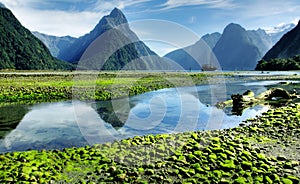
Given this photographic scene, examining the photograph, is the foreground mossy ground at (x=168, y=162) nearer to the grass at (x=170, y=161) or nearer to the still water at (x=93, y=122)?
the grass at (x=170, y=161)

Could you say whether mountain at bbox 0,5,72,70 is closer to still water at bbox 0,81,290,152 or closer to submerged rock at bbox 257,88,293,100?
still water at bbox 0,81,290,152

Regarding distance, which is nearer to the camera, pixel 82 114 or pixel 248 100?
pixel 82 114

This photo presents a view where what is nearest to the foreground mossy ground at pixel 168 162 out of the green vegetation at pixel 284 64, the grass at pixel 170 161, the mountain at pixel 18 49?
the grass at pixel 170 161

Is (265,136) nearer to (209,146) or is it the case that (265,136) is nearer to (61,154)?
(209,146)

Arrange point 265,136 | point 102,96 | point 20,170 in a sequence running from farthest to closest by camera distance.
→ point 102,96, point 265,136, point 20,170

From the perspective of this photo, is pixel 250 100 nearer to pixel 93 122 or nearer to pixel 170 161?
pixel 93 122

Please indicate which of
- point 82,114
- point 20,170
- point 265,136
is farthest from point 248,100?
point 20,170
